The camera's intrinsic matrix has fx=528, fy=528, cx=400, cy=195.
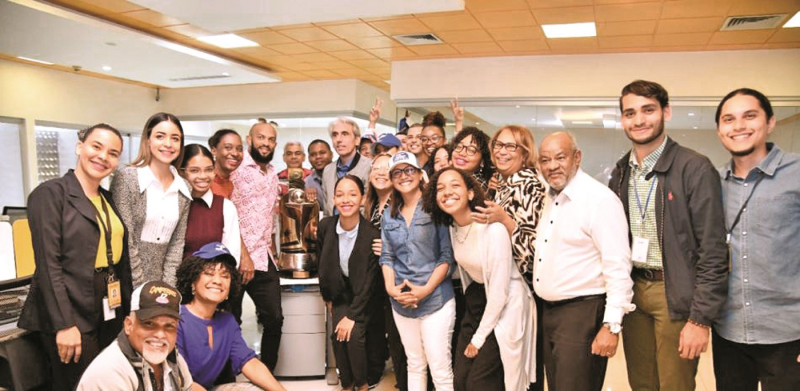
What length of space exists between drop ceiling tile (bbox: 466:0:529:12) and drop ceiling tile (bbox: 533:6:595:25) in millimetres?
250

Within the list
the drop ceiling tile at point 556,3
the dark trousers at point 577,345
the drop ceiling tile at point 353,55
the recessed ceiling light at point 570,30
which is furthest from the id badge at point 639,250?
the drop ceiling tile at point 353,55

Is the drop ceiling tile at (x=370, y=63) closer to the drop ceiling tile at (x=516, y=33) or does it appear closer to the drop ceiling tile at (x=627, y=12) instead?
the drop ceiling tile at (x=516, y=33)

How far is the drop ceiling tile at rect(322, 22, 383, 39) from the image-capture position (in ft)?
19.1

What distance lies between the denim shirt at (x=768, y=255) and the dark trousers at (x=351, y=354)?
1.99m

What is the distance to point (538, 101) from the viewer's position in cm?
733

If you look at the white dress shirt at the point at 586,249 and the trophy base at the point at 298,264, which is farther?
the trophy base at the point at 298,264

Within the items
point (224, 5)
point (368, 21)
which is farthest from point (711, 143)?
point (224, 5)

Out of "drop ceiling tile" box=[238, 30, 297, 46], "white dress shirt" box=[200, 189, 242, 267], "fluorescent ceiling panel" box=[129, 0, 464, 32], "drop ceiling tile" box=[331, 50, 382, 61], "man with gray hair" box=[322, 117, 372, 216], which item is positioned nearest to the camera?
"white dress shirt" box=[200, 189, 242, 267]

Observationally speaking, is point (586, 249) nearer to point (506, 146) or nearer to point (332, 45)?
A: point (506, 146)

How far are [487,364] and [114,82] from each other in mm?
9693

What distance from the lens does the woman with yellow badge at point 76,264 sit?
218 cm

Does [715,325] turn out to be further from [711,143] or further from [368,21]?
[711,143]

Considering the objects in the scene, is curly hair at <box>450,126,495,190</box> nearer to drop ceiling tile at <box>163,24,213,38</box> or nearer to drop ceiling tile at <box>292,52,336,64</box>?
drop ceiling tile at <box>163,24,213,38</box>

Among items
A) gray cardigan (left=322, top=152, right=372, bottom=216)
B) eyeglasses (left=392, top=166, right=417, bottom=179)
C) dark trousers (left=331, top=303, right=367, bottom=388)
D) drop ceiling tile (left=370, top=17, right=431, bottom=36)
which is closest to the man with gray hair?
gray cardigan (left=322, top=152, right=372, bottom=216)
